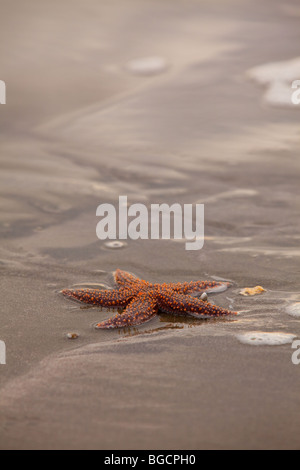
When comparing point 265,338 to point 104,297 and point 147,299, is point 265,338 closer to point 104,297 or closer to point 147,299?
point 147,299

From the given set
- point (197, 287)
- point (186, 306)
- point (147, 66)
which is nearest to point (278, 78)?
point (147, 66)

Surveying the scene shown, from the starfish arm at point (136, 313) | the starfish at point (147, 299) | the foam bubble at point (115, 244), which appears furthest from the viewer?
the foam bubble at point (115, 244)

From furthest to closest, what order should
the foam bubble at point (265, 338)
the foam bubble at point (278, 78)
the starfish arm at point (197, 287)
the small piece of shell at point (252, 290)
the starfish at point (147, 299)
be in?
the foam bubble at point (278, 78) < the small piece of shell at point (252, 290) < the starfish arm at point (197, 287) < the starfish at point (147, 299) < the foam bubble at point (265, 338)

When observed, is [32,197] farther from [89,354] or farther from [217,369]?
[217,369]

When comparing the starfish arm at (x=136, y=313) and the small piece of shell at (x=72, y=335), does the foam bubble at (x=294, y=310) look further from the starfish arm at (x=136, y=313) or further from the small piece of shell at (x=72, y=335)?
the small piece of shell at (x=72, y=335)

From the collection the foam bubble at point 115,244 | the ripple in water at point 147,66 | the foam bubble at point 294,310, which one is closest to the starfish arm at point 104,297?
the foam bubble at point 115,244
